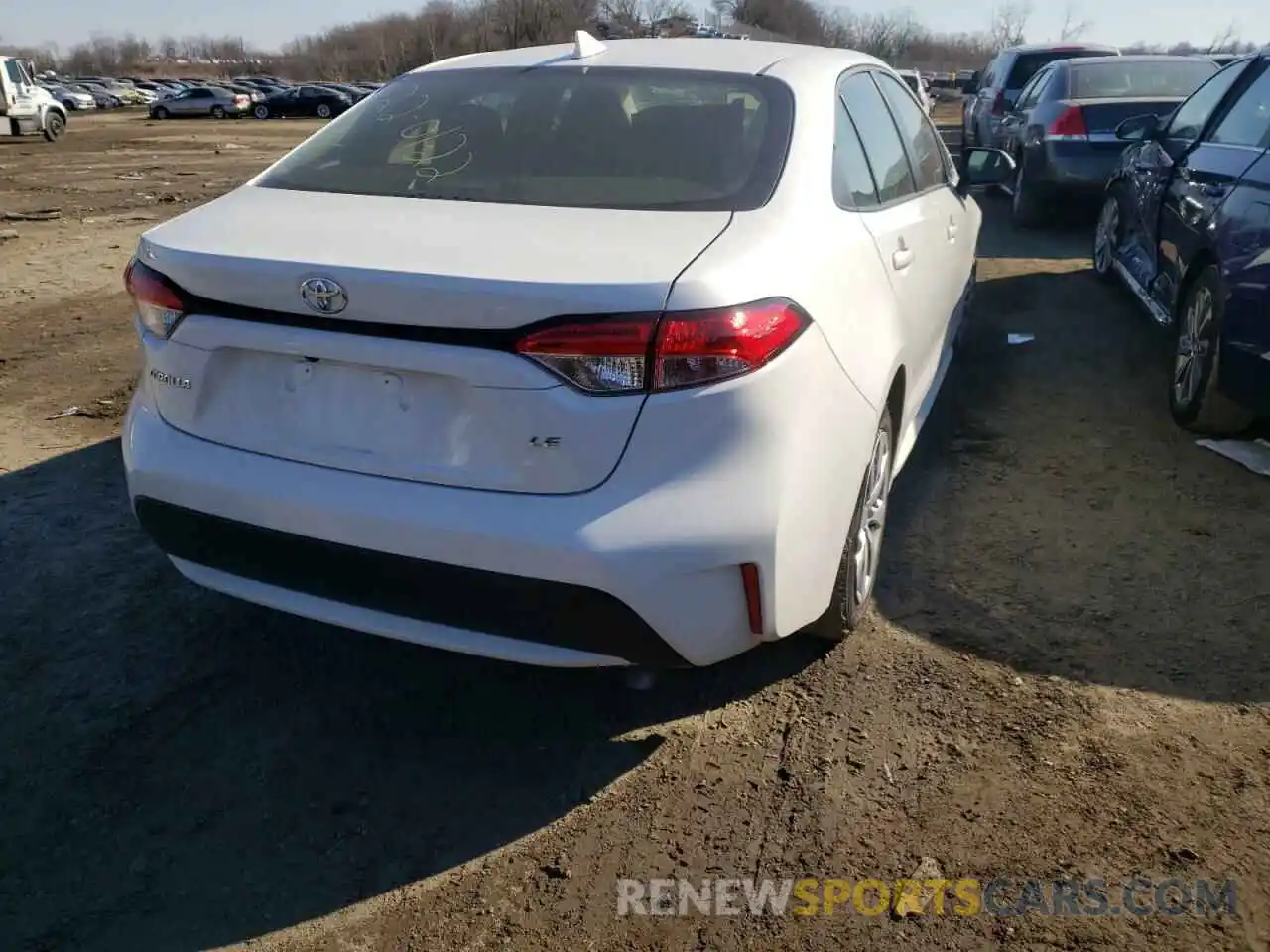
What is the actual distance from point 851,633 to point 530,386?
149 centimetres

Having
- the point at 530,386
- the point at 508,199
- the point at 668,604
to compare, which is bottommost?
the point at 668,604

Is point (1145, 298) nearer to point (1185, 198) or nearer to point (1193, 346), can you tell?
point (1185, 198)

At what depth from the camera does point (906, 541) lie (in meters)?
3.77

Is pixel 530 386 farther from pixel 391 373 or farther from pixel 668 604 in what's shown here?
pixel 668 604

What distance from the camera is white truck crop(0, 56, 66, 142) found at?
86.0 feet

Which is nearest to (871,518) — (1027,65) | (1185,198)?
(1185,198)

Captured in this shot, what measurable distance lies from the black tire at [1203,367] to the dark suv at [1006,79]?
8.77 metres

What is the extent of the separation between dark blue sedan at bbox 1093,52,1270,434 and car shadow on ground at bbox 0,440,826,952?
2316mm

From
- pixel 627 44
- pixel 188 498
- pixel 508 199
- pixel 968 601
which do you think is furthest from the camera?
pixel 627 44

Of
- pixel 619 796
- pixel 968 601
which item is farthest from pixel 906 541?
pixel 619 796

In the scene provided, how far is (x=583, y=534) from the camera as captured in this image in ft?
7.09

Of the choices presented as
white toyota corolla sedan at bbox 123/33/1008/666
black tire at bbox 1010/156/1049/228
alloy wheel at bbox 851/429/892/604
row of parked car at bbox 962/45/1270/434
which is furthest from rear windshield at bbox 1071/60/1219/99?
white toyota corolla sedan at bbox 123/33/1008/666

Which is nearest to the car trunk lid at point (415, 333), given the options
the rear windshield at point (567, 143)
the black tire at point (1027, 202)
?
the rear windshield at point (567, 143)

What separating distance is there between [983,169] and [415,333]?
350 cm
